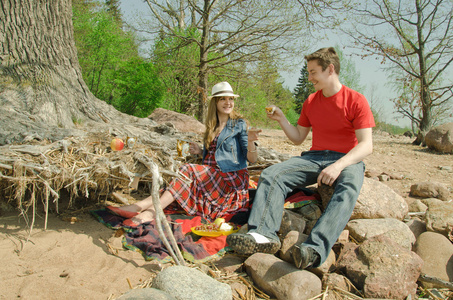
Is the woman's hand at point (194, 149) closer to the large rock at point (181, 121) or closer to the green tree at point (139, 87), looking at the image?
the large rock at point (181, 121)

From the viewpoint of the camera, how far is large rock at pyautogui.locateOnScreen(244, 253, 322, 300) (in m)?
2.37

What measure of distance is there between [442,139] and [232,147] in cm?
759

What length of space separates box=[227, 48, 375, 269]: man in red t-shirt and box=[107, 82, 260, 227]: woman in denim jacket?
0.53 meters

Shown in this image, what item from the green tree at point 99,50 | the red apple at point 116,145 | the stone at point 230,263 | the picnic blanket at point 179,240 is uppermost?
the green tree at point 99,50

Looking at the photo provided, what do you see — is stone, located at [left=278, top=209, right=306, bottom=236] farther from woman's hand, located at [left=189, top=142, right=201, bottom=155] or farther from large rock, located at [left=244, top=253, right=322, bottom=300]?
woman's hand, located at [left=189, top=142, right=201, bottom=155]

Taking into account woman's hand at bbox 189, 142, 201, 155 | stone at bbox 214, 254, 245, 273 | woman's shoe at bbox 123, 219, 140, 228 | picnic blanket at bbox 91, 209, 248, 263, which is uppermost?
woman's hand at bbox 189, 142, 201, 155

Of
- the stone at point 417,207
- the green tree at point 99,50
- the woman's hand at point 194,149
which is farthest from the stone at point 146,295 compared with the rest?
the green tree at point 99,50

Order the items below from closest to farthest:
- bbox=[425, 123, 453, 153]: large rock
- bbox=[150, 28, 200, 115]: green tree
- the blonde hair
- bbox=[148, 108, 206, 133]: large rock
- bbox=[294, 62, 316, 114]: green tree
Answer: the blonde hair < bbox=[148, 108, 206, 133]: large rock < bbox=[425, 123, 453, 153]: large rock < bbox=[150, 28, 200, 115]: green tree < bbox=[294, 62, 316, 114]: green tree

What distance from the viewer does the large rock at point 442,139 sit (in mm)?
8609

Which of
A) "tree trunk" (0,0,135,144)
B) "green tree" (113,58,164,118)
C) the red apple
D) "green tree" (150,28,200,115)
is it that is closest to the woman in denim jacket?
the red apple

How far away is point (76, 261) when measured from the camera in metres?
2.74

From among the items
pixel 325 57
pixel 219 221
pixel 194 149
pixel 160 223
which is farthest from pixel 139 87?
pixel 160 223

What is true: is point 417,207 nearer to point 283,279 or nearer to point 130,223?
point 283,279

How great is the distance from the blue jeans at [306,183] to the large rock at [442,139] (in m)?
7.13
